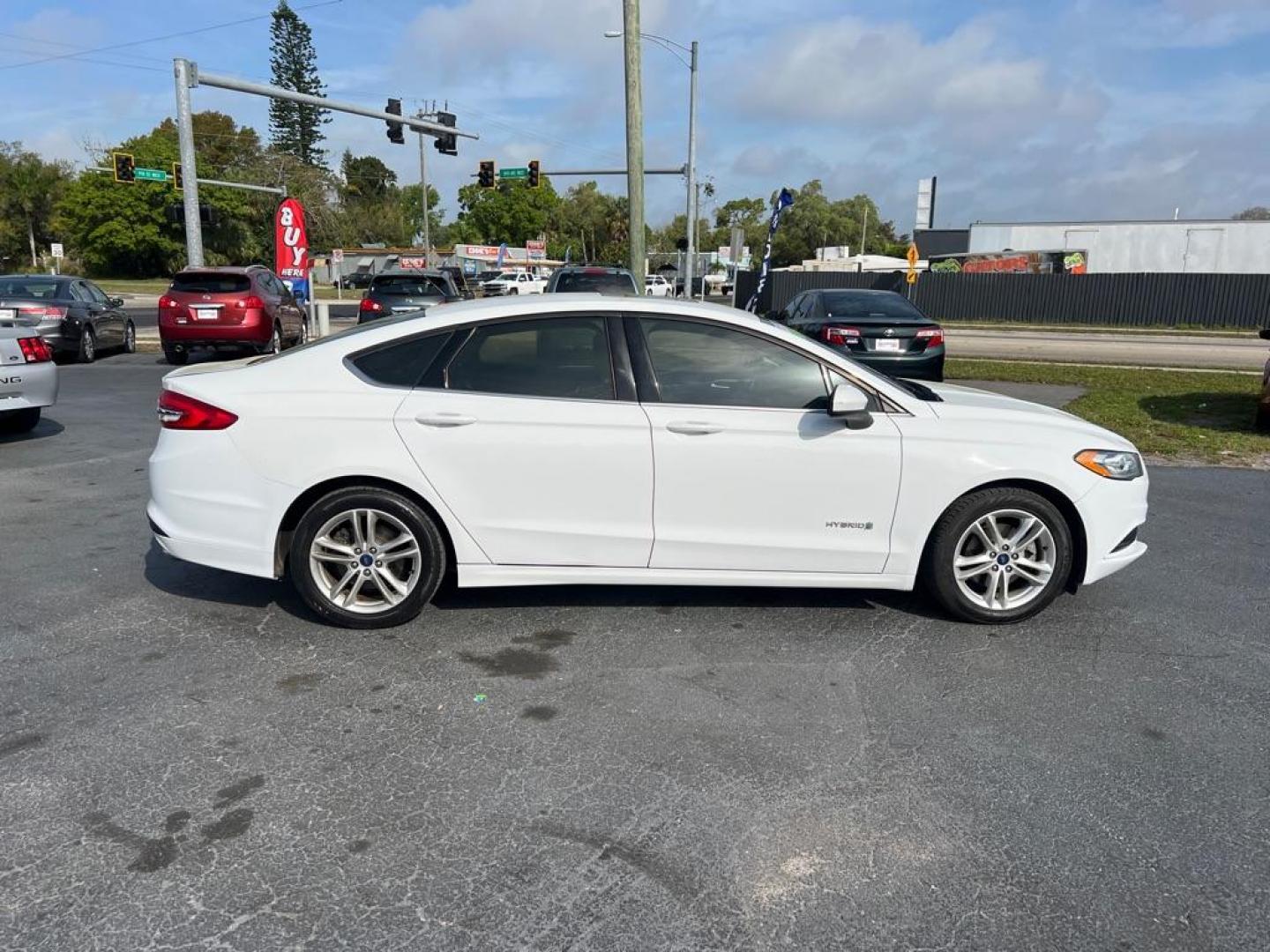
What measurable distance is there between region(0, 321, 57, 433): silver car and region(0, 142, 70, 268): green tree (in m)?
75.3

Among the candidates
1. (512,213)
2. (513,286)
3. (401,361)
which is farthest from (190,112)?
(512,213)

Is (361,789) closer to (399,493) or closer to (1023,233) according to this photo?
(399,493)

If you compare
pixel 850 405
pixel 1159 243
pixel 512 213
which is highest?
pixel 512 213

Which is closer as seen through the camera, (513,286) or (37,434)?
(37,434)

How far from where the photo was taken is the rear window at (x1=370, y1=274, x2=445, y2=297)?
18.0m

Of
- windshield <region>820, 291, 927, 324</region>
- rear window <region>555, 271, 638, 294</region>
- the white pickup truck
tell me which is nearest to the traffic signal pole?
rear window <region>555, 271, 638, 294</region>

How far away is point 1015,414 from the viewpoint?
4.74 metres

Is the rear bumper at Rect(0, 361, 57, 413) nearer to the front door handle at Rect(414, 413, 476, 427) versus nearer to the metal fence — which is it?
the front door handle at Rect(414, 413, 476, 427)

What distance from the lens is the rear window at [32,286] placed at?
51.4 ft

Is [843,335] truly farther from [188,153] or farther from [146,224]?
[146,224]

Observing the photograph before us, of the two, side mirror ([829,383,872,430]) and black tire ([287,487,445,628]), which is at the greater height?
side mirror ([829,383,872,430])

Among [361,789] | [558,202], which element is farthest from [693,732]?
[558,202]

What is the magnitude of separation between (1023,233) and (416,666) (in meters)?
52.4

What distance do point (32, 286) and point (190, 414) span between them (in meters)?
14.3
